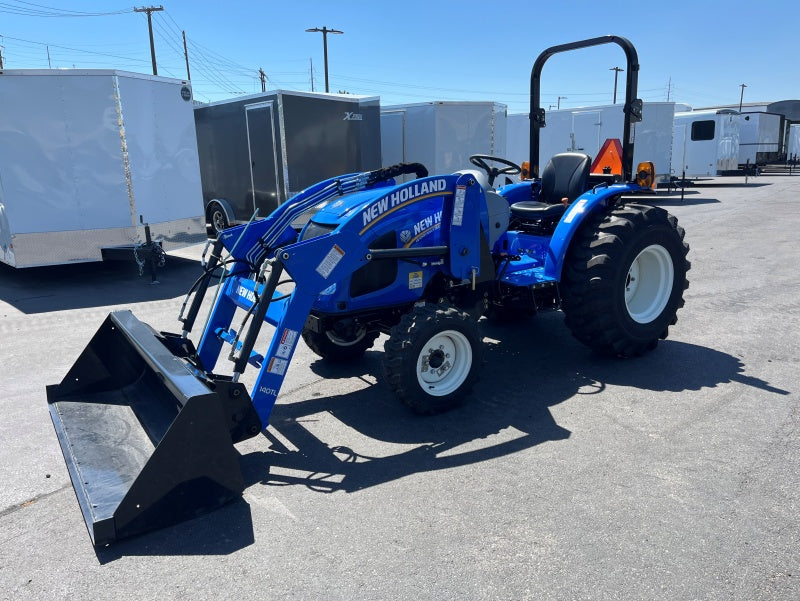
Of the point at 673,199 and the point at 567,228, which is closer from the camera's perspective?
the point at 567,228

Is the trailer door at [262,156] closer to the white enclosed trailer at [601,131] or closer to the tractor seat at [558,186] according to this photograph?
the tractor seat at [558,186]

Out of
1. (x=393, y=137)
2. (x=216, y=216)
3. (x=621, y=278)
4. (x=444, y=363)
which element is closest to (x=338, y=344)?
(x=444, y=363)

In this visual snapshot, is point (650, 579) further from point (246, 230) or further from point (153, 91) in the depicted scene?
point (153, 91)

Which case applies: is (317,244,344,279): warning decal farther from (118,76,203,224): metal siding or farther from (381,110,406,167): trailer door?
(381,110,406,167): trailer door

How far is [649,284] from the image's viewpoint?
5551mm

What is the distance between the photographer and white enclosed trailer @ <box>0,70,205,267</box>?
26.8ft

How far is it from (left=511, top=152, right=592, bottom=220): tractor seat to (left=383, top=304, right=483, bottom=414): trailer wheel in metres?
1.78

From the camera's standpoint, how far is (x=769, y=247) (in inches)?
419

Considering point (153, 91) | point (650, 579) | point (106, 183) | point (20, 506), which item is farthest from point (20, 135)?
point (650, 579)

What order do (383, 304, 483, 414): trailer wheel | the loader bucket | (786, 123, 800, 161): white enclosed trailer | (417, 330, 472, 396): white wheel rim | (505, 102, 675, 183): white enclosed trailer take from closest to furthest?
the loader bucket, (383, 304, 483, 414): trailer wheel, (417, 330, 472, 396): white wheel rim, (505, 102, 675, 183): white enclosed trailer, (786, 123, 800, 161): white enclosed trailer

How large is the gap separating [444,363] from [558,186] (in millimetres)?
2517

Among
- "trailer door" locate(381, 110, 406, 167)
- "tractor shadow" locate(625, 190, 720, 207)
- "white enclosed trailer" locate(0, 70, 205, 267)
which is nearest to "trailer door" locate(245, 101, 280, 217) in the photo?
"white enclosed trailer" locate(0, 70, 205, 267)

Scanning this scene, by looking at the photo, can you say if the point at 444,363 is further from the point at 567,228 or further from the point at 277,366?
the point at 567,228

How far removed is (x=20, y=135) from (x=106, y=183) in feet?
3.85
